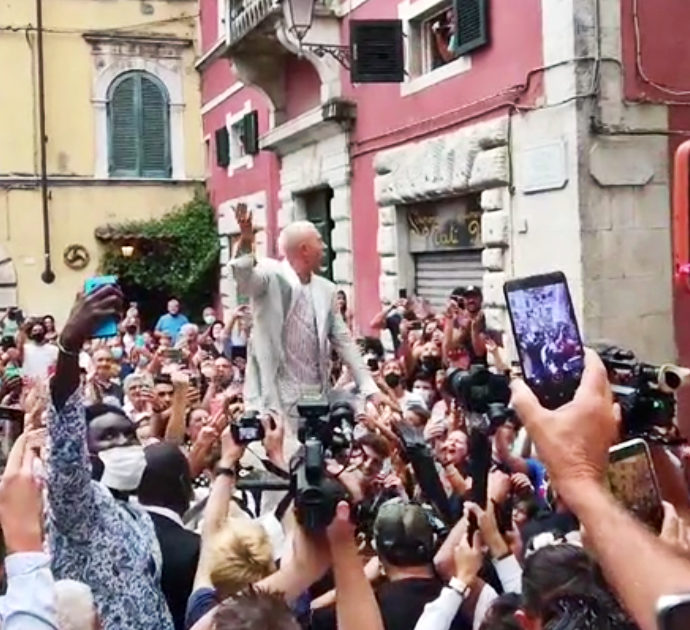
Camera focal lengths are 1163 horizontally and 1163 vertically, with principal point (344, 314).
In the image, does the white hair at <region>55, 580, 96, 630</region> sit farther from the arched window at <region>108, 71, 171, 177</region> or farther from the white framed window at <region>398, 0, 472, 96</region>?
the arched window at <region>108, 71, 171, 177</region>

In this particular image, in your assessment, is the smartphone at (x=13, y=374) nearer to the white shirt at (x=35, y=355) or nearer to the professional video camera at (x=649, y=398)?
the white shirt at (x=35, y=355)

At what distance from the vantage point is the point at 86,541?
10.9ft

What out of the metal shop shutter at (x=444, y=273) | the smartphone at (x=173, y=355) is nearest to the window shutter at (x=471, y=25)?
the metal shop shutter at (x=444, y=273)

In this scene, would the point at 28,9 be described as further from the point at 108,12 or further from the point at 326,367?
the point at 326,367

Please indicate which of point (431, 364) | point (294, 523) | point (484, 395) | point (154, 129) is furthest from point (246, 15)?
point (294, 523)

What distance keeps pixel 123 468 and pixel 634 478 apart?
1.90 meters

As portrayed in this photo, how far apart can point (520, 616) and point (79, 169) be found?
20183mm

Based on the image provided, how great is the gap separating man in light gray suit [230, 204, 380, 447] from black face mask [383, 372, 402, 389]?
138cm

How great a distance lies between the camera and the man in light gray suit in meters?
5.86

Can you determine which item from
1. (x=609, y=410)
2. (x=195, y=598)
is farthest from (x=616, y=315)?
(x=609, y=410)

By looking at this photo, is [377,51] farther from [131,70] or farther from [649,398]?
[131,70]

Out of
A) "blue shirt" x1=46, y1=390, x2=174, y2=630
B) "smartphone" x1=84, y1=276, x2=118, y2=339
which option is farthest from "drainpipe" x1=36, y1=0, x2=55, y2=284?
"blue shirt" x1=46, y1=390, x2=174, y2=630

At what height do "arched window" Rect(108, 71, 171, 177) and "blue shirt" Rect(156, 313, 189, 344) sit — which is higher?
"arched window" Rect(108, 71, 171, 177)

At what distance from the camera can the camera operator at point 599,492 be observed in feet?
5.36
